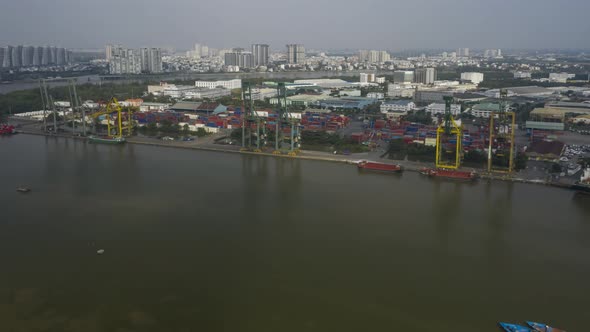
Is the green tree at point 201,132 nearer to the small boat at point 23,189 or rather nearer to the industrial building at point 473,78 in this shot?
the small boat at point 23,189

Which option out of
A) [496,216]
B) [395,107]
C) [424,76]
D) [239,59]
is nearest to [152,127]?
[395,107]

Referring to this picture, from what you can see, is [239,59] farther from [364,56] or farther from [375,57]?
[375,57]

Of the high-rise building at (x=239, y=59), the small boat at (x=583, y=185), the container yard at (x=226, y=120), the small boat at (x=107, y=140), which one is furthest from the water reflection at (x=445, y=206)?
the high-rise building at (x=239, y=59)

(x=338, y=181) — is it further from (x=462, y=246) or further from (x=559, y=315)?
(x=559, y=315)

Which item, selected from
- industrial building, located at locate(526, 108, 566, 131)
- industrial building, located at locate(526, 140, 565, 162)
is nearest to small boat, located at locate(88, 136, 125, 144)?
industrial building, located at locate(526, 140, 565, 162)

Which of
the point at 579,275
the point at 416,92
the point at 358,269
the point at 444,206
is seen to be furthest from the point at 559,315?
the point at 416,92

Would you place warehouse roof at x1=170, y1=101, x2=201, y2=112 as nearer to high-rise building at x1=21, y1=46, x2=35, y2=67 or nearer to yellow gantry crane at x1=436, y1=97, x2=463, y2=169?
yellow gantry crane at x1=436, y1=97, x2=463, y2=169

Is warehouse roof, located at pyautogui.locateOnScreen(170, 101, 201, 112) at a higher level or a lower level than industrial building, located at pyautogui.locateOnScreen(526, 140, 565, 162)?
higher
